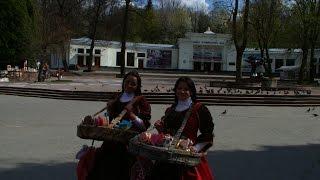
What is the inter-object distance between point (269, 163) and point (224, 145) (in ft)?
7.45

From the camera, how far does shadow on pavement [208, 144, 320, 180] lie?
30.5 ft

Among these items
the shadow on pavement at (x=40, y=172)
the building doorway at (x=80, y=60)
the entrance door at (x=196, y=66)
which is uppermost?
the shadow on pavement at (x=40, y=172)

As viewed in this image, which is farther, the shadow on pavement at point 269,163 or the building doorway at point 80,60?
A: the building doorway at point 80,60

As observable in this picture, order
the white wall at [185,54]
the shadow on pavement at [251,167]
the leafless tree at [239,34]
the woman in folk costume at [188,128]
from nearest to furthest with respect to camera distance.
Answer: the woman in folk costume at [188,128] → the shadow on pavement at [251,167] → the leafless tree at [239,34] → the white wall at [185,54]

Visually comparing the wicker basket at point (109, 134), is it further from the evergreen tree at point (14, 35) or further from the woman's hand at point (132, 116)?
the evergreen tree at point (14, 35)

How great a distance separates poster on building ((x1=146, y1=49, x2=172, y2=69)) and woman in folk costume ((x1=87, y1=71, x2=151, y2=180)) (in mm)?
85785

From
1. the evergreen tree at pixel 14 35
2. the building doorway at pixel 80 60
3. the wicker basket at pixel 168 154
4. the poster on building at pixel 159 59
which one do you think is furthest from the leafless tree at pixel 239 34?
the building doorway at pixel 80 60

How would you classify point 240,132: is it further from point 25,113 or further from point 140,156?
point 140,156

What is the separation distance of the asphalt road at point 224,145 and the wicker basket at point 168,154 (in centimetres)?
422

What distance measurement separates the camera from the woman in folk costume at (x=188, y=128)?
4680 mm

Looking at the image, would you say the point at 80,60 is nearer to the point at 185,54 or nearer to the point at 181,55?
the point at 181,55

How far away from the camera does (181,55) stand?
3679 inches

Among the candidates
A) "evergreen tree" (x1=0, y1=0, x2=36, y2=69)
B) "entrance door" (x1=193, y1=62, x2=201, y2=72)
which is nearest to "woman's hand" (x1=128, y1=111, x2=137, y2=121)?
"evergreen tree" (x1=0, y1=0, x2=36, y2=69)

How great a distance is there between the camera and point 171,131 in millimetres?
4965
